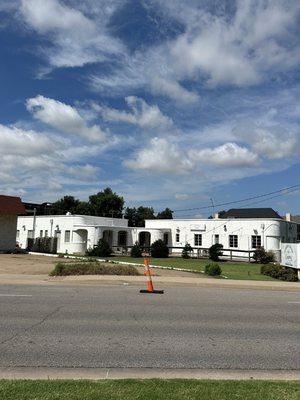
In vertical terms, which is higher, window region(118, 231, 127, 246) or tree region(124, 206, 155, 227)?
tree region(124, 206, 155, 227)

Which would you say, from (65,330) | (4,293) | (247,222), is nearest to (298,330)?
(65,330)

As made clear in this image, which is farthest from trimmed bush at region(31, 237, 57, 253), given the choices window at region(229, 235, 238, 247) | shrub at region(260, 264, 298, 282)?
shrub at region(260, 264, 298, 282)

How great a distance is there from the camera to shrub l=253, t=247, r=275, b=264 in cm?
3931

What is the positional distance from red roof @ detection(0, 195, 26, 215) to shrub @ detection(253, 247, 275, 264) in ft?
70.0

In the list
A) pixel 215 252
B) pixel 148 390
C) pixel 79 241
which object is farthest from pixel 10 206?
pixel 148 390

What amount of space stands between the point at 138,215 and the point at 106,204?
8.06 metres

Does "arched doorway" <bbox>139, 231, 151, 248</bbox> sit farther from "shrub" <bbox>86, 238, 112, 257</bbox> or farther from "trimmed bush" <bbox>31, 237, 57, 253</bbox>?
"shrub" <bbox>86, 238, 112, 257</bbox>

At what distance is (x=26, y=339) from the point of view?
26.8ft

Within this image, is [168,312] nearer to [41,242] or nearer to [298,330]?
[298,330]

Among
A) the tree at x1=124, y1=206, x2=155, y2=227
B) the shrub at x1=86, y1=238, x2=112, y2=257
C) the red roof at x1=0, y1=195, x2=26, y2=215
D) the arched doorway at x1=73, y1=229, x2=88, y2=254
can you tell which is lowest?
the shrub at x1=86, y1=238, x2=112, y2=257

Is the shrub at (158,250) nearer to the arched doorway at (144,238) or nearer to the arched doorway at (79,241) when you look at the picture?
the arched doorway at (79,241)

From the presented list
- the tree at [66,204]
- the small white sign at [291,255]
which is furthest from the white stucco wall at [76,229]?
the tree at [66,204]

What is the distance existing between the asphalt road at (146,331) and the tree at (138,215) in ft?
271

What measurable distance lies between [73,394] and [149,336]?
3734mm
